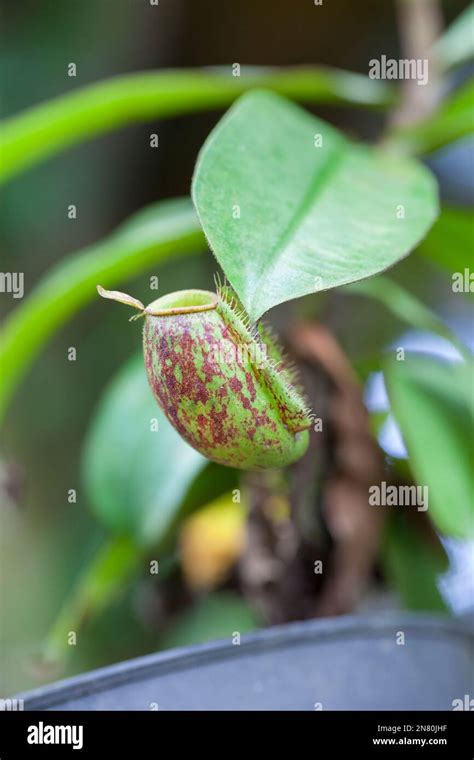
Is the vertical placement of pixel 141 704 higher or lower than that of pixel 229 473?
lower

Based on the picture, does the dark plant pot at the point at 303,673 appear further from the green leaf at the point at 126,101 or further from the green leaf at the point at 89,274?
the green leaf at the point at 126,101

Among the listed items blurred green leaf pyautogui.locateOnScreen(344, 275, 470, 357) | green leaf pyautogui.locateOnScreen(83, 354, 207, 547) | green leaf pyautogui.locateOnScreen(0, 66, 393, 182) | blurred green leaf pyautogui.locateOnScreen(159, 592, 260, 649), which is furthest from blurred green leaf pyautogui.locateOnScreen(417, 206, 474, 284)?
blurred green leaf pyautogui.locateOnScreen(159, 592, 260, 649)

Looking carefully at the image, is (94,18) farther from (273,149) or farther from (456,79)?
(273,149)

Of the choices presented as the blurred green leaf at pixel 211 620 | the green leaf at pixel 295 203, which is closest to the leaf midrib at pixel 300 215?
the green leaf at pixel 295 203

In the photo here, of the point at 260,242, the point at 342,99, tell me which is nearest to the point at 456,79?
the point at 342,99

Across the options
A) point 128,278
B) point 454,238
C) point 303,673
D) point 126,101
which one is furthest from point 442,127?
point 303,673

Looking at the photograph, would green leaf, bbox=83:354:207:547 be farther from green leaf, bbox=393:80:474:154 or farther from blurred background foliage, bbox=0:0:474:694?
green leaf, bbox=393:80:474:154

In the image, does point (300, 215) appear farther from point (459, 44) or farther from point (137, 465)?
point (459, 44)
